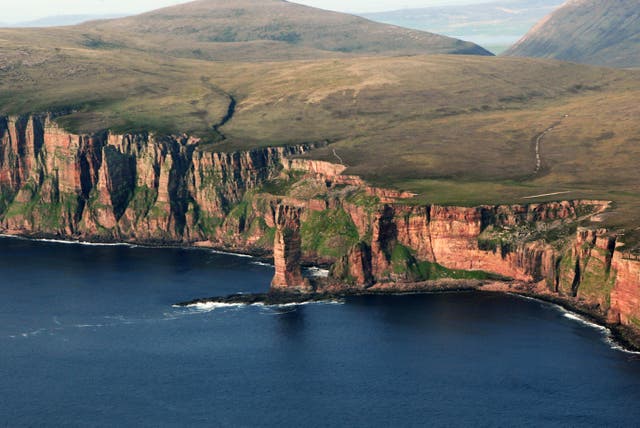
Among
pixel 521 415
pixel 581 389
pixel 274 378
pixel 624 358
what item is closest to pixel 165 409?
pixel 274 378

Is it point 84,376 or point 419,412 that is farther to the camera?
point 84,376

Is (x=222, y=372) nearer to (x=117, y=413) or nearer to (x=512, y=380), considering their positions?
(x=117, y=413)

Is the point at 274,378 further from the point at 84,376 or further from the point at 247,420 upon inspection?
the point at 84,376

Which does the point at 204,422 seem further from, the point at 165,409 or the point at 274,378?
the point at 274,378

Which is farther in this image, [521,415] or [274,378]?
[274,378]

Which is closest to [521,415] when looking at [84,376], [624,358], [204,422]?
[624,358]

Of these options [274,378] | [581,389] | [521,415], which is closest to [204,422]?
[274,378]

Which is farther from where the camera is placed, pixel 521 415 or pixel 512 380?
pixel 512 380
